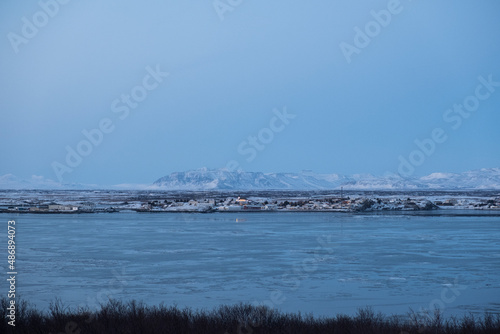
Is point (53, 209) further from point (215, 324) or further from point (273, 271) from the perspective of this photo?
point (215, 324)

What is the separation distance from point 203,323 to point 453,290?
5722 mm

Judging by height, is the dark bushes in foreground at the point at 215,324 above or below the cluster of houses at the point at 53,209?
below

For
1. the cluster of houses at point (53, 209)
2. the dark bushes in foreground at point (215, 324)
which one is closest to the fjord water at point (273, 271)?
the dark bushes in foreground at point (215, 324)

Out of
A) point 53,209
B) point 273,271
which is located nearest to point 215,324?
point 273,271

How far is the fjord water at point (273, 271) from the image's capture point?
11547 millimetres

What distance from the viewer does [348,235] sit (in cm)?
2475

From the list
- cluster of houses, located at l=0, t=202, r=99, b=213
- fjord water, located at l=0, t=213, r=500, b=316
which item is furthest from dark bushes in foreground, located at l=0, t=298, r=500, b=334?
cluster of houses, located at l=0, t=202, r=99, b=213

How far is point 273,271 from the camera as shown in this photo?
14.9 meters

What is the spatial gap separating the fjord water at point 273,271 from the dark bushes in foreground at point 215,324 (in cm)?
163

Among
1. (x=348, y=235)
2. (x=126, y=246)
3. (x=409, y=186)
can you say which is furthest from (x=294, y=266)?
(x=409, y=186)

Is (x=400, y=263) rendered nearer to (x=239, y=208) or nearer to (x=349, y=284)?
(x=349, y=284)

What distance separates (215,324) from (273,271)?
20.3ft

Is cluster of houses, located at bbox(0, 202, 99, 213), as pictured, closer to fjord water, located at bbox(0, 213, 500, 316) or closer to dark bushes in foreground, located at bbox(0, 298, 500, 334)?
fjord water, located at bbox(0, 213, 500, 316)

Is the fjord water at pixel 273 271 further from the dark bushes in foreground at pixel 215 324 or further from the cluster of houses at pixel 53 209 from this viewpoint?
the cluster of houses at pixel 53 209
